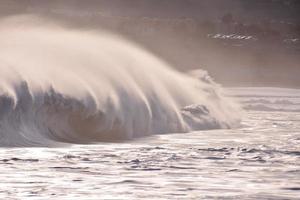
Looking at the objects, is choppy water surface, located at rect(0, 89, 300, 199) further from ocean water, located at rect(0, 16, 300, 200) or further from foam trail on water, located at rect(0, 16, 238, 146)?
foam trail on water, located at rect(0, 16, 238, 146)

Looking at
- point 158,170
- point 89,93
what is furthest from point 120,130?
point 158,170

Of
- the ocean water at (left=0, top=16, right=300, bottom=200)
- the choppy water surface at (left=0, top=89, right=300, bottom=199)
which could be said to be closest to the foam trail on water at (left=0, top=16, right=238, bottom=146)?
the ocean water at (left=0, top=16, right=300, bottom=200)

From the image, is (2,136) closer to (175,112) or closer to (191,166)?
(191,166)


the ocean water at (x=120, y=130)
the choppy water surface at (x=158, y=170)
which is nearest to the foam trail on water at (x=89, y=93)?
the ocean water at (x=120, y=130)

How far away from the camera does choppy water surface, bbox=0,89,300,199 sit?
1591 cm

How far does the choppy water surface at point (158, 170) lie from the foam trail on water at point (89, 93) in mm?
1044

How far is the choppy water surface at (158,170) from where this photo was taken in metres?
15.9

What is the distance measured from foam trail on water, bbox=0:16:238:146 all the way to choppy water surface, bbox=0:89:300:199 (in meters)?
1.04

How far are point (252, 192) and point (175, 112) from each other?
35.1 ft

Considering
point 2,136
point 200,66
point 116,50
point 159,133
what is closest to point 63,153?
point 2,136

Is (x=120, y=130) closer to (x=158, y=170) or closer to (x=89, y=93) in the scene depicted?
(x=89, y=93)

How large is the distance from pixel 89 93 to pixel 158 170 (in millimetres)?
6165

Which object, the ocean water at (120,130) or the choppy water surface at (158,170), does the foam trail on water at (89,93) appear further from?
the choppy water surface at (158,170)

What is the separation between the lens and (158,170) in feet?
58.7
